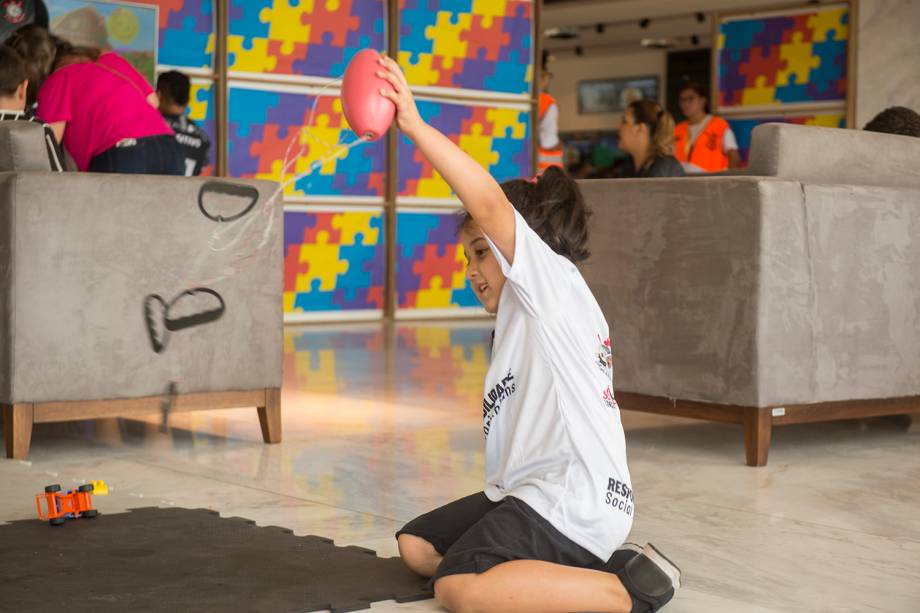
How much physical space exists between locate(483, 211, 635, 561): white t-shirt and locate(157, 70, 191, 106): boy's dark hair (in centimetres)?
498

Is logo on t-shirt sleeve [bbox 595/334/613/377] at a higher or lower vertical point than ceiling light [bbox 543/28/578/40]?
lower

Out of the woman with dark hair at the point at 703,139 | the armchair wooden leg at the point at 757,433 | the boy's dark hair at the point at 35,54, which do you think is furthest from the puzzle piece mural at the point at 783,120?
the armchair wooden leg at the point at 757,433

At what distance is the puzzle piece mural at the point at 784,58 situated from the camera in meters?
9.25

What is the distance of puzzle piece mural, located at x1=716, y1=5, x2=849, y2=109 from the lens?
30.3 feet

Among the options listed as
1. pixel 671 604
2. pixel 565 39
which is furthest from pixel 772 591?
pixel 565 39

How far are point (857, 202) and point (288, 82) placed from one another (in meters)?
4.76

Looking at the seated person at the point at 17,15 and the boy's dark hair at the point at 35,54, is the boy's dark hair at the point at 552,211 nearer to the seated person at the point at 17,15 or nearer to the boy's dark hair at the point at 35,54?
the boy's dark hair at the point at 35,54

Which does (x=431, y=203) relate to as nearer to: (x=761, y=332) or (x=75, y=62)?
(x=75, y=62)

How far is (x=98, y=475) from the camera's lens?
3.09 meters

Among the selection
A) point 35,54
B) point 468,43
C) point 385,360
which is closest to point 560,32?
point 468,43

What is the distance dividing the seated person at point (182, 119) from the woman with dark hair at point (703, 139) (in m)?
3.14

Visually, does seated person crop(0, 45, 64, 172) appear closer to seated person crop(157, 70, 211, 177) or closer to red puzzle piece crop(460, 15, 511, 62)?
seated person crop(157, 70, 211, 177)

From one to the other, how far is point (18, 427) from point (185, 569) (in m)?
1.21

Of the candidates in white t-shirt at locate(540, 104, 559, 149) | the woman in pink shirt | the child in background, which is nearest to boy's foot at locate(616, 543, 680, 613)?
the child in background
